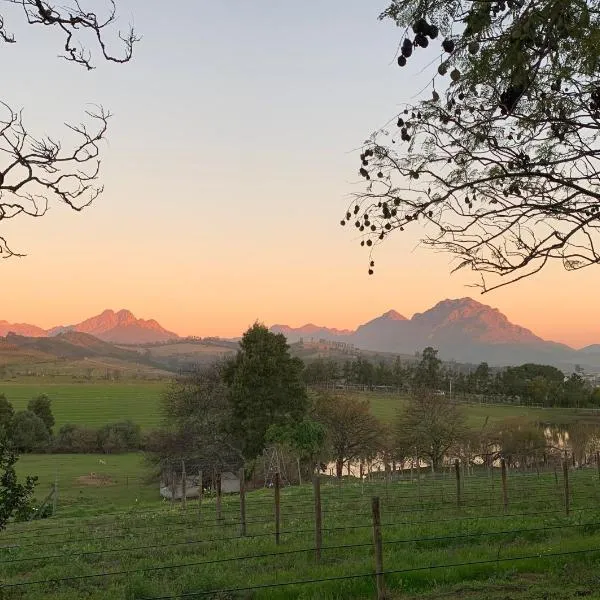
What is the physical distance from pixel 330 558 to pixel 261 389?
129ft

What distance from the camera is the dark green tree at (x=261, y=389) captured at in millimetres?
49281

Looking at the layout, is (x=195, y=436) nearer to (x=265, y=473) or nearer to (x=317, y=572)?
(x=265, y=473)

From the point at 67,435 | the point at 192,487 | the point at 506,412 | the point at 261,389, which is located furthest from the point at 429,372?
the point at 192,487

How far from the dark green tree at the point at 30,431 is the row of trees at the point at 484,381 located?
62973 millimetres

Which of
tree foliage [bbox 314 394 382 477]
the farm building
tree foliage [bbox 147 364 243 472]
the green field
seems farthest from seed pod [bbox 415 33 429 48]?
the green field

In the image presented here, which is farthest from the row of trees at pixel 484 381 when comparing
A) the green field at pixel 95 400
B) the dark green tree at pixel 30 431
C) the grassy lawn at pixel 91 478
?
the grassy lawn at pixel 91 478

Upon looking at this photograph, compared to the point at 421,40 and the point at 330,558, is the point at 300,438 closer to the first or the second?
the point at 330,558

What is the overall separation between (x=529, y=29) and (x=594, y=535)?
10.7 metres

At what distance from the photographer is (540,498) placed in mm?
22000

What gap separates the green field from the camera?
327 ft

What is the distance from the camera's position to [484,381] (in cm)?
15025

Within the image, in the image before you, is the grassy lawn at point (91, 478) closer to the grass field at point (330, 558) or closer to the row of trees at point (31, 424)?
the row of trees at point (31, 424)

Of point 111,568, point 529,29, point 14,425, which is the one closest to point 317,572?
point 111,568

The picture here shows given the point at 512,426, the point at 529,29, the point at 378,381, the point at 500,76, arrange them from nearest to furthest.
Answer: the point at 529,29, the point at 500,76, the point at 512,426, the point at 378,381
